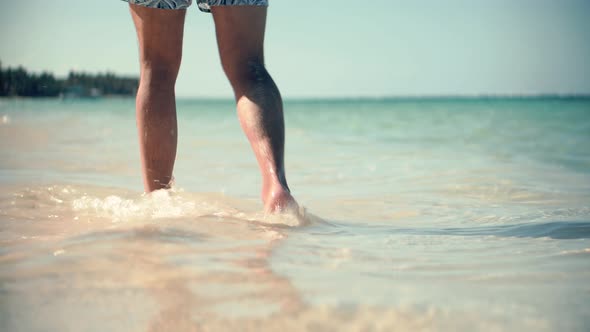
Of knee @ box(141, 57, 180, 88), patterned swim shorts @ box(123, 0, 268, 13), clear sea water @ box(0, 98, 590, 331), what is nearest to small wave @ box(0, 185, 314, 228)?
clear sea water @ box(0, 98, 590, 331)

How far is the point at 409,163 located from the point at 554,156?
213 centimetres

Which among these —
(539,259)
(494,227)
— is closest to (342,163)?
(494,227)

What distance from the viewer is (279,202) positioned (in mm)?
1386

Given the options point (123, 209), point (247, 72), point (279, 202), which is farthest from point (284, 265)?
point (247, 72)

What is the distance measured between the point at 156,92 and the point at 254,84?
351mm

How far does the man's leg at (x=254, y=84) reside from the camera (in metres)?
1.50

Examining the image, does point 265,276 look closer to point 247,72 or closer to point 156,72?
point 247,72

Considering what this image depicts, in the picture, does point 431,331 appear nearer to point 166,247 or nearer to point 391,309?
point 391,309

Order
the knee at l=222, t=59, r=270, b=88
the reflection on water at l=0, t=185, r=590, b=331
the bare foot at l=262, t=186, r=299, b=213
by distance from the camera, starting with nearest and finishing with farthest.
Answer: the reflection on water at l=0, t=185, r=590, b=331
the bare foot at l=262, t=186, r=299, b=213
the knee at l=222, t=59, r=270, b=88

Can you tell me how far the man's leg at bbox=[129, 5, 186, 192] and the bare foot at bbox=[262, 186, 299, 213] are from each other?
0.50 meters

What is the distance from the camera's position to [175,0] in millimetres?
1620

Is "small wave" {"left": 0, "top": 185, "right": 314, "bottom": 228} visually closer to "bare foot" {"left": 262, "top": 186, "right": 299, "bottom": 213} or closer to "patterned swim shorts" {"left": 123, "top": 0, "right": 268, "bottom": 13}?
"bare foot" {"left": 262, "top": 186, "right": 299, "bottom": 213}

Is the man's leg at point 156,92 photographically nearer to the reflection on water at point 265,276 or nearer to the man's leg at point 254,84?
the man's leg at point 254,84

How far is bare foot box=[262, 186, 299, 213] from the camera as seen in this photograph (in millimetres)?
1386
